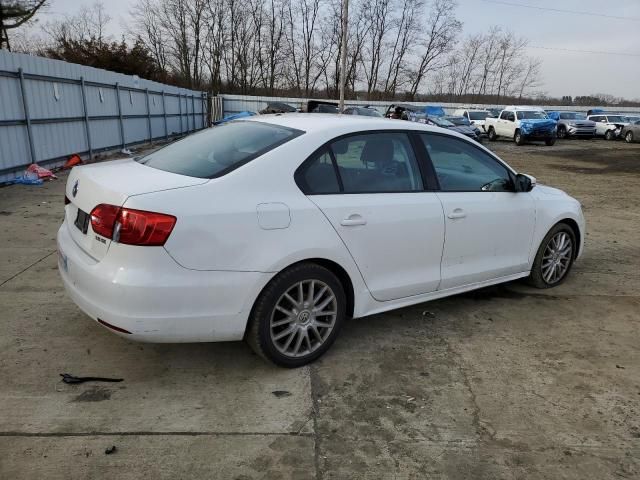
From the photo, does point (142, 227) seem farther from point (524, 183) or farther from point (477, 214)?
point (524, 183)

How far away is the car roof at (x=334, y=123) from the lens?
3.48 m

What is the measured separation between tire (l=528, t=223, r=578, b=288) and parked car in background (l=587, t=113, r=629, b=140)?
106 ft

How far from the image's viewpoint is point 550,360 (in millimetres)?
3650

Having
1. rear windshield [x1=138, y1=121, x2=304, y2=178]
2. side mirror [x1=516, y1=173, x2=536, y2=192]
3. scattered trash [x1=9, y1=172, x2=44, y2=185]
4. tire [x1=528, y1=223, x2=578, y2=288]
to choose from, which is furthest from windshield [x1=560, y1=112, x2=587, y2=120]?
rear windshield [x1=138, y1=121, x2=304, y2=178]

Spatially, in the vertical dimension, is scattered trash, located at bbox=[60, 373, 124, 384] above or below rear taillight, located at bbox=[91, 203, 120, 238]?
below

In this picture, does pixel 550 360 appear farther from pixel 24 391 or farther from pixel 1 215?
pixel 1 215

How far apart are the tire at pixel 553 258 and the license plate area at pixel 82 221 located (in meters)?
3.85

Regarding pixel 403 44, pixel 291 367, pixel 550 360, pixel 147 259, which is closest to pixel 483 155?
pixel 550 360

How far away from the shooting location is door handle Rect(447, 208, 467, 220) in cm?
385

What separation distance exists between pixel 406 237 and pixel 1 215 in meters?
6.35

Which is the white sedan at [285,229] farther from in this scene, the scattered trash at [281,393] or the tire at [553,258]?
the tire at [553,258]

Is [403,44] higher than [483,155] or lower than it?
higher

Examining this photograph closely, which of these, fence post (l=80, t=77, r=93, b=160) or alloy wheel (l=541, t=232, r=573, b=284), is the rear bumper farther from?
fence post (l=80, t=77, r=93, b=160)

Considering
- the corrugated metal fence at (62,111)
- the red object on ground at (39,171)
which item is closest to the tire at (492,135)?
the corrugated metal fence at (62,111)
